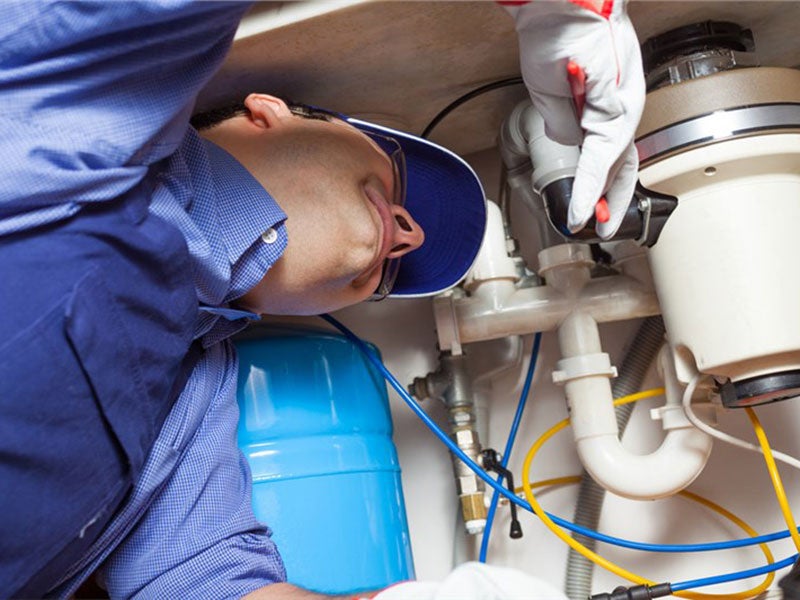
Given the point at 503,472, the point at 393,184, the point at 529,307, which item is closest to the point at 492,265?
the point at 529,307

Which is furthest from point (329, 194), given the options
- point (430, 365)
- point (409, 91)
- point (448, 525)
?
point (448, 525)

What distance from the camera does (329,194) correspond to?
111cm

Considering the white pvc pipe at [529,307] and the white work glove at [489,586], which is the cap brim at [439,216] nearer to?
the white pvc pipe at [529,307]

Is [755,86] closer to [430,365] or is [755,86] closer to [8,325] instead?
[430,365]

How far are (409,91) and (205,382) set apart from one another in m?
0.47

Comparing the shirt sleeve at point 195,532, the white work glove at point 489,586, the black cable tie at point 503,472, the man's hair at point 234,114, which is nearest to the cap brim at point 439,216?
the man's hair at point 234,114

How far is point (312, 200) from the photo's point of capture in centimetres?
110

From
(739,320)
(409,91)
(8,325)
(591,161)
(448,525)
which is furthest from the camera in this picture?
(448,525)

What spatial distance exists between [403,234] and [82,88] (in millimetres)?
474

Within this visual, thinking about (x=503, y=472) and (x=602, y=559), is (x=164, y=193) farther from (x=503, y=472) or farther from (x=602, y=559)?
(x=602, y=559)

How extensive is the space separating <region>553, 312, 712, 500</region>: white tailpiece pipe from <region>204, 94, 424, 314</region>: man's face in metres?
0.30

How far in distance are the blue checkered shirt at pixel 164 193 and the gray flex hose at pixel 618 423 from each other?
0.46 metres

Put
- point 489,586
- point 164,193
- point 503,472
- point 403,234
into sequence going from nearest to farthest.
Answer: point 489,586 → point 164,193 → point 403,234 → point 503,472

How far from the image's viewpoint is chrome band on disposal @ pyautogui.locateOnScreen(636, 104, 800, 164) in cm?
105
